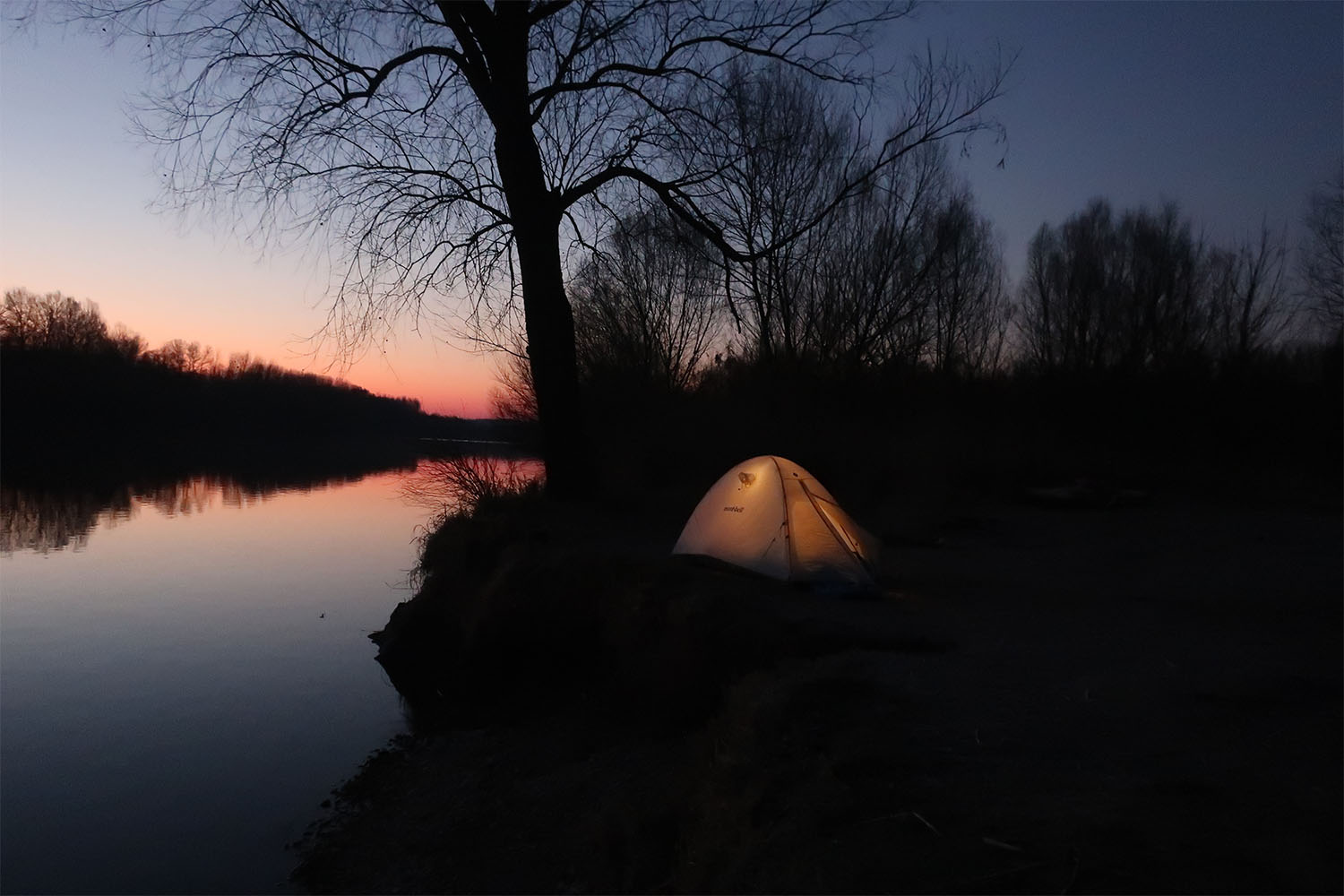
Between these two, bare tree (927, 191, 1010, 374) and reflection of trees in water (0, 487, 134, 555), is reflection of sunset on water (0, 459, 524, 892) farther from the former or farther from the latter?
bare tree (927, 191, 1010, 374)

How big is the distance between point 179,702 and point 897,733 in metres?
9.38

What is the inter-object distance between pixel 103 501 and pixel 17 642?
21562mm

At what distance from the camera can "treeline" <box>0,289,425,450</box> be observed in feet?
184

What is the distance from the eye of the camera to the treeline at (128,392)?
56.1 metres

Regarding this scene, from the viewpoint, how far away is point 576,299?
25.8m

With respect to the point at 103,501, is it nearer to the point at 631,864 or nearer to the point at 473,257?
the point at 473,257

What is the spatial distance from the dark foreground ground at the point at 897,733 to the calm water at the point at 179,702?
789 mm

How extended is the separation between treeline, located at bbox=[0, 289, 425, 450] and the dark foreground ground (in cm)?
5836

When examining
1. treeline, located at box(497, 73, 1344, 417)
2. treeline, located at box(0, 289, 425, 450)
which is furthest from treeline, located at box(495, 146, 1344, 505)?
treeline, located at box(0, 289, 425, 450)

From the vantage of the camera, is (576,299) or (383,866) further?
(576,299)

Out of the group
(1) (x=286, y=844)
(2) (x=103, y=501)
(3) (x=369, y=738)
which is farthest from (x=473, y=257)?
(2) (x=103, y=501)

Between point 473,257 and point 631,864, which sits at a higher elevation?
point 473,257

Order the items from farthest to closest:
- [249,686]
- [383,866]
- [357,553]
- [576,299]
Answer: [576,299] < [357,553] < [249,686] < [383,866]

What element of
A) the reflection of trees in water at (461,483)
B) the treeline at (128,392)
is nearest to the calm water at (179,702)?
the reflection of trees in water at (461,483)
